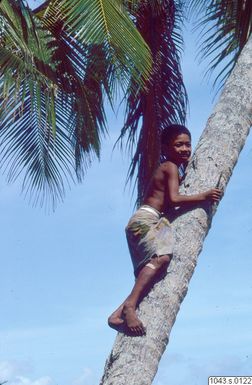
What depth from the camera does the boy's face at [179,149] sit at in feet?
13.8

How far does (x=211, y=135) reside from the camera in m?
3.81

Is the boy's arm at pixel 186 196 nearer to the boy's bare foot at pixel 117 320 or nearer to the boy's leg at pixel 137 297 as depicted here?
the boy's leg at pixel 137 297

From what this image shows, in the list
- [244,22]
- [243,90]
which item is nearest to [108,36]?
[244,22]

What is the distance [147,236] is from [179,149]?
0.75 meters

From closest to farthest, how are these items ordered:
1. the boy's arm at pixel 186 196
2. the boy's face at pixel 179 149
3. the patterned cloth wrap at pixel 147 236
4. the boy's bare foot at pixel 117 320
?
the boy's bare foot at pixel 117 320 → the patterned cloth wrap at pixel 147 236 → the boy's arm at pixel 186 196 → the boy's face at pixel 179 149

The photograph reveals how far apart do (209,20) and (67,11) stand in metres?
1.34

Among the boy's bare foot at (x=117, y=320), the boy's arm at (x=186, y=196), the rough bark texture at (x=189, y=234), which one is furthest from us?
the boy's arm at (x=186, y=196)

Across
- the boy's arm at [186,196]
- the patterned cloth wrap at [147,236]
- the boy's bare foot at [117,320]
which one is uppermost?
the boy's arm at [186,196]

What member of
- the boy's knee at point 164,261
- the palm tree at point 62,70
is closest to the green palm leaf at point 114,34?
the palm tree at point 62,70

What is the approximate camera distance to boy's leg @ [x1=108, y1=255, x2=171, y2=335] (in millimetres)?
3186

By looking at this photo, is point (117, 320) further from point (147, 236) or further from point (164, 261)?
point (147, 236)

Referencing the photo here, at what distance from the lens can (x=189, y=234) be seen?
3451 millimetres

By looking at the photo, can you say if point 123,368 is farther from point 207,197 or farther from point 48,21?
point 48,21

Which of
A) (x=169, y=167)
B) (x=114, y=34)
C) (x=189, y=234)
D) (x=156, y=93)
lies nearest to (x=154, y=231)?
(x=189, y=234)
